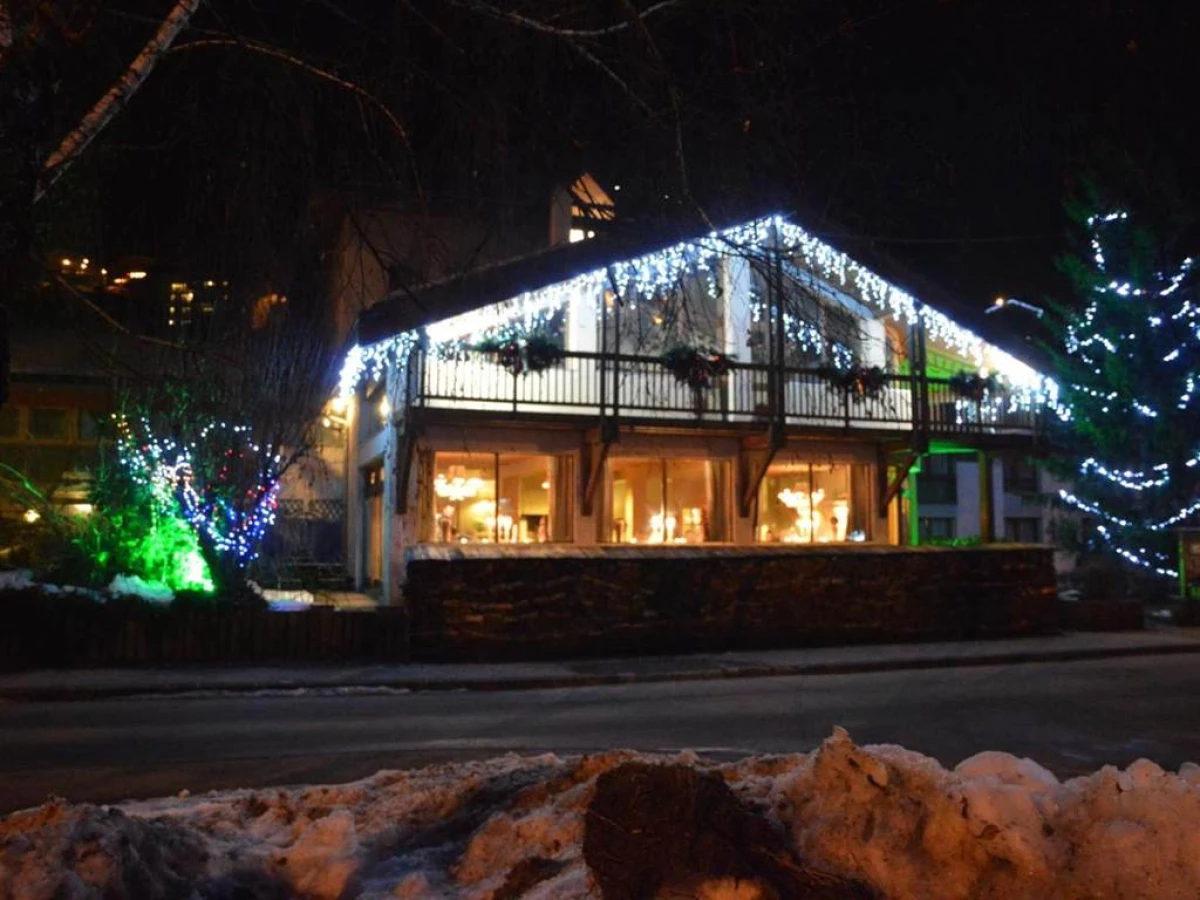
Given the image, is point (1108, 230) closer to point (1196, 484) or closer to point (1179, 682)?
point (1196, 484)

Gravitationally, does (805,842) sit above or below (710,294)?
below

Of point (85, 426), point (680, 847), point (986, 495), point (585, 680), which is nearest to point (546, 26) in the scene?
point (680, 847)

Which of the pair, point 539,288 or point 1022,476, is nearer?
point 539,288

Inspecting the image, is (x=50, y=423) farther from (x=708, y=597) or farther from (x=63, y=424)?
(x=708, y=597)

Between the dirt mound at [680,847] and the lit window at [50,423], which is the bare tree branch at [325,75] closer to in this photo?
the dirt mound at [680,847]

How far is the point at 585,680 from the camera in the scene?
47.5ft

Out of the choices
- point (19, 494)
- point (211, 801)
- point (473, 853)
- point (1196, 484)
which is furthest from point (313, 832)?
point (1196, 484)

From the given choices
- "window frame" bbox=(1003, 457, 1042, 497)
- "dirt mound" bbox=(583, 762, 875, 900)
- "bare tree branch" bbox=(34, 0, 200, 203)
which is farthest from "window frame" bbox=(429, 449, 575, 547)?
"window frame" bbox=(1003, 457, 1042, 497)

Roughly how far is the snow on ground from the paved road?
2.98 m

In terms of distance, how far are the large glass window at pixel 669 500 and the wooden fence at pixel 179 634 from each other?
26.0ft

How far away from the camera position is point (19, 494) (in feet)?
62.6

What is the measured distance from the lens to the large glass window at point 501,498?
71.4 feet

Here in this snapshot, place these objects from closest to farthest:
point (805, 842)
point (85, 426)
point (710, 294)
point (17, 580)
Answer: point (805, 842) → point (17, 580) → point (710, 294) → point (85, 426)

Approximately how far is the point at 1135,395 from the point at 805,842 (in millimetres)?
25106
